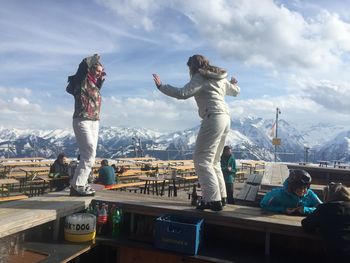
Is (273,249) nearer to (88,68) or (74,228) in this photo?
(74,228)

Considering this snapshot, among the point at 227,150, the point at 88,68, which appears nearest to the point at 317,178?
the point at 227,150

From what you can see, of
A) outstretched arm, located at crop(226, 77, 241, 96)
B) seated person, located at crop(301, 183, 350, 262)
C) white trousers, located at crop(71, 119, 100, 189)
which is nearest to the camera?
seated person, located at crop(301, 183, 350, 262)

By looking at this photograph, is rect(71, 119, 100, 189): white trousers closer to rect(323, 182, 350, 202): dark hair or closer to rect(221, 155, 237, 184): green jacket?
rect(323, 182, 350, 202): dark hair

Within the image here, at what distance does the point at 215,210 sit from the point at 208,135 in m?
0.92

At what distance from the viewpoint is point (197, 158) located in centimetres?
434

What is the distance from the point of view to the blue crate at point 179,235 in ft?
13.6

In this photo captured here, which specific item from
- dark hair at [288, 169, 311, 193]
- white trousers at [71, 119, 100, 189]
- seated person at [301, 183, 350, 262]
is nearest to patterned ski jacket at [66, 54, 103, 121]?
white trousers at [71, 119, 100, 189]

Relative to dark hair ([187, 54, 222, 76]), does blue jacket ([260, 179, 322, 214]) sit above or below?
below

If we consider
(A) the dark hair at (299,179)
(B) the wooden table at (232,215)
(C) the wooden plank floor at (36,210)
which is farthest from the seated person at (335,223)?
(C) the wooden plank floor at (36,210)

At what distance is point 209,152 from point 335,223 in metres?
1.52

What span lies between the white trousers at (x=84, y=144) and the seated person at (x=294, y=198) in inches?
94.4

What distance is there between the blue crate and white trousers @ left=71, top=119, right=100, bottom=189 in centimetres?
138

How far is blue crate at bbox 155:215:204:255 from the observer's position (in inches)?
164

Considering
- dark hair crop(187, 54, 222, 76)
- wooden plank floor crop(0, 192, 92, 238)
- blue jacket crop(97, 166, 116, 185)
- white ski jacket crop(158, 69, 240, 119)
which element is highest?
dark hair crop(187, 54, 222, 76)
